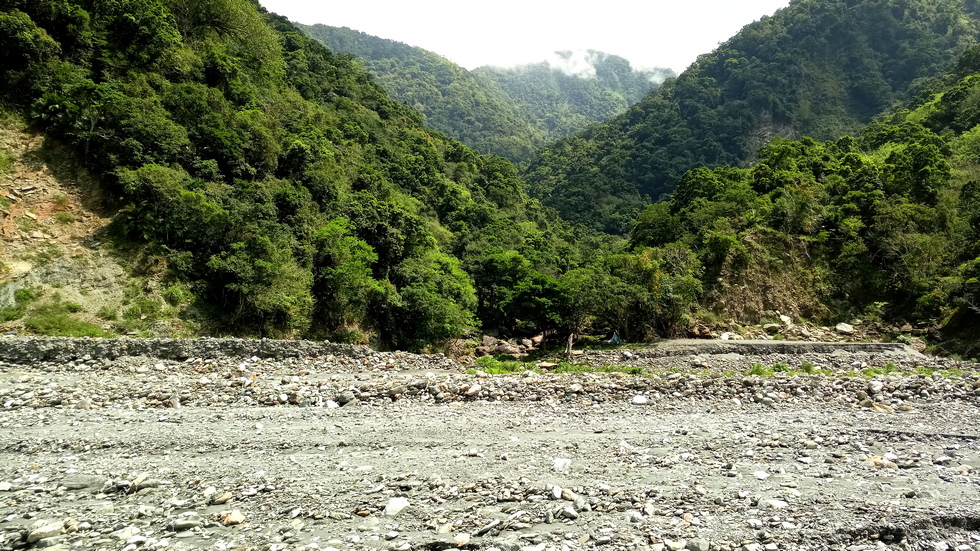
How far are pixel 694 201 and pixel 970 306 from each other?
22.1 meters

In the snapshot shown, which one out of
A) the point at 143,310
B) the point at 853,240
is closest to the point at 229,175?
the point at 143,310

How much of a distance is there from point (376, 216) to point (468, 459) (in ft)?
93.2

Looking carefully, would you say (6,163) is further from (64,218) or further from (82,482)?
(82,482)

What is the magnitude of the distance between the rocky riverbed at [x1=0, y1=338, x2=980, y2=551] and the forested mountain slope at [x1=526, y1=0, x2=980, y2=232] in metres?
73.1

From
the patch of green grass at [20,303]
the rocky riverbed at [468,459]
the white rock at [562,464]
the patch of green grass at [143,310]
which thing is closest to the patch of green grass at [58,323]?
the patch of green grass at [20,303]

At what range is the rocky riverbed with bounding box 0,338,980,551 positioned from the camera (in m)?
5.43

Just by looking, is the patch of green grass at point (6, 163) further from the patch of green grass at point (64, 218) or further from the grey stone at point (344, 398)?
the grey stone at point (344, 398)

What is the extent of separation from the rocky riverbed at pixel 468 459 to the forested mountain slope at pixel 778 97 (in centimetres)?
7306

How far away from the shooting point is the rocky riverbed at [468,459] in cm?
543

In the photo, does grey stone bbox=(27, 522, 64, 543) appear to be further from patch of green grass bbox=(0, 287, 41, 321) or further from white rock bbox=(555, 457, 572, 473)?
patch of green grass bbox=(0, 287, 41, 321)

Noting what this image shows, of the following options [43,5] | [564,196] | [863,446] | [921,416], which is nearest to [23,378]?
[863,446]

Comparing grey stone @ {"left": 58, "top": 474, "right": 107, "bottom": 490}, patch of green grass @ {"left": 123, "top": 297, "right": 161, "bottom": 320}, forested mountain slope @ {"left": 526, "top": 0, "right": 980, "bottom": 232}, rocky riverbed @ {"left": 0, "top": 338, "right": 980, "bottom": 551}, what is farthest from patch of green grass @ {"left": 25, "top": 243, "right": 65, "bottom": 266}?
forested mountain slope @ {"left": 526, "top": 0, "right": 980, "bottom": 232}

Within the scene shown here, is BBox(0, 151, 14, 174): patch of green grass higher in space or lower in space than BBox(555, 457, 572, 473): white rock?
higher

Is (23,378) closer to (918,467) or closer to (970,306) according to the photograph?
(918,467)
